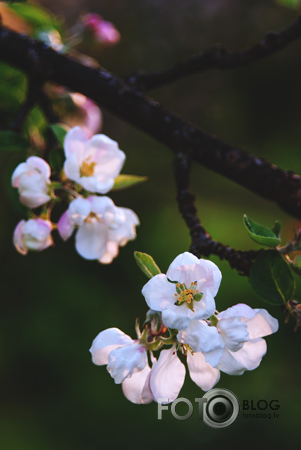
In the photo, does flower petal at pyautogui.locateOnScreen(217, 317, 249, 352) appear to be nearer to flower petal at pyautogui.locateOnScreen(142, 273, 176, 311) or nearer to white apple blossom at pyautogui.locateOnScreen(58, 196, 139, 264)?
flower petal at pyautogui.locateOnScreen(142, 273, 176, 311)

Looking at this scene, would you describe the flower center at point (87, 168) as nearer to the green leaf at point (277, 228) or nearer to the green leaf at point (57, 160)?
the green leaf at point (57, 160)

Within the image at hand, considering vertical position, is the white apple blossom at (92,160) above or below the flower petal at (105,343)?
above

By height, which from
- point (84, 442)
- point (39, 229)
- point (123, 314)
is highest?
point (39, 229)

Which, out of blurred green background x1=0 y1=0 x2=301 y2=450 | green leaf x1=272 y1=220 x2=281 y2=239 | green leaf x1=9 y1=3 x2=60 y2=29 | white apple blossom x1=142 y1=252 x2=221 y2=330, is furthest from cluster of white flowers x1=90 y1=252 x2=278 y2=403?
blurred green background x1=0 y1=0 x2=301 y2=450

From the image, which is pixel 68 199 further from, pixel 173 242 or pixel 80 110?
pixel 173 242

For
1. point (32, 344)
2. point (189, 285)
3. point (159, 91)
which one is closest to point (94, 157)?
point (189, 285)

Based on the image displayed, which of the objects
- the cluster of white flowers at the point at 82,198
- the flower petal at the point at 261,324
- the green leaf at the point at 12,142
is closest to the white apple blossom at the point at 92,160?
the cluster of white flowers at the point at 82,198
